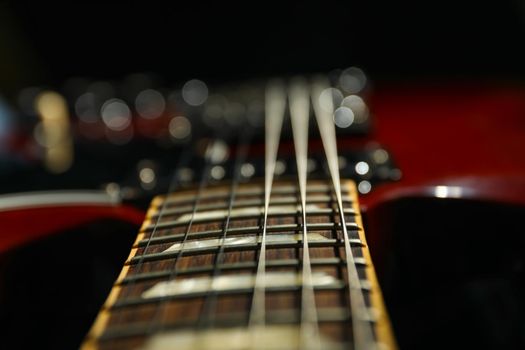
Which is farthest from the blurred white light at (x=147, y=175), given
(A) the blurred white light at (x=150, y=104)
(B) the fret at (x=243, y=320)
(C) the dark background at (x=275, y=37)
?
(C) the dark background at (x=275, y=37)

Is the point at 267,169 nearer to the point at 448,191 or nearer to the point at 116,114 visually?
the point at 448,191

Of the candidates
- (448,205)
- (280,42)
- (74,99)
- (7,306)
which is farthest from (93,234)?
(280,42)

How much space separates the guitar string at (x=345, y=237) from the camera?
387 millimetres

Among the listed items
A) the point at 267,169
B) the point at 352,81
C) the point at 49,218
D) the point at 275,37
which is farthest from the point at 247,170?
the point at 275,37

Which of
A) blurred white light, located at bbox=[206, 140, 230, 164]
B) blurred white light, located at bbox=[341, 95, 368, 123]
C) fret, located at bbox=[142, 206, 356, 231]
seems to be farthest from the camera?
blurred white light, located at bbox=[341, 95, 368, 123]

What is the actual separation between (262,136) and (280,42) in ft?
2.43

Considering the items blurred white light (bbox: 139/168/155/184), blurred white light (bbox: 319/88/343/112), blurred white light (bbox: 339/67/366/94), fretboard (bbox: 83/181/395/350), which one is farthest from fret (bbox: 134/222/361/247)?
blurred white light (bbox: 339/67/366/94)

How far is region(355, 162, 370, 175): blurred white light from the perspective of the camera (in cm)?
73

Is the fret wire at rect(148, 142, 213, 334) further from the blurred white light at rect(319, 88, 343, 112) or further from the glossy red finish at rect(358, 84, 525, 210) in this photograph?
the blurred white light at rect(319, 88, 343, 112)

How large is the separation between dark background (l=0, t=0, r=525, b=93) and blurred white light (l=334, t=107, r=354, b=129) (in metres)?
0.57

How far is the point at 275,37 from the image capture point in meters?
1.62

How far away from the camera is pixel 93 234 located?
725mm

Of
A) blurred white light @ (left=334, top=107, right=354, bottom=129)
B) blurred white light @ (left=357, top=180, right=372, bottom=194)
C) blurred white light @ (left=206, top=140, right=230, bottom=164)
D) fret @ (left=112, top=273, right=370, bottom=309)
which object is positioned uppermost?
blurred white light @ (left=334, top=107, right=354, bottom=129)

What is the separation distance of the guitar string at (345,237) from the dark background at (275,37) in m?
0.49
